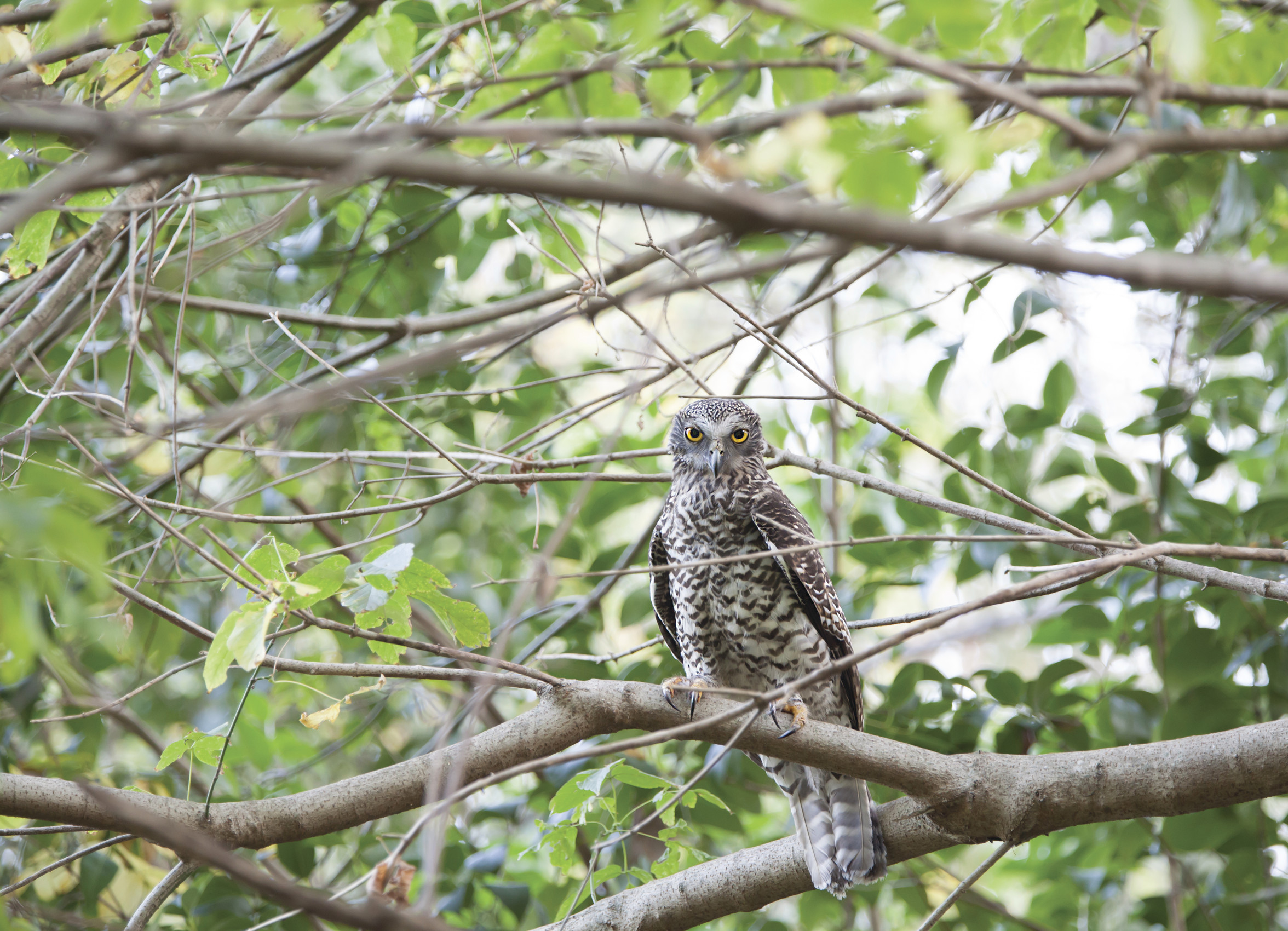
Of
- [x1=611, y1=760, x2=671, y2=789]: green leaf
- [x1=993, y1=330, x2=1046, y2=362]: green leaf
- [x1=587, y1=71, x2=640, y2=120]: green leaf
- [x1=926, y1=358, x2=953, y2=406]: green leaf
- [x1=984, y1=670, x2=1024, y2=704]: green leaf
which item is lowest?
[x1=611, y1=760, x2=671, y2=789]: green leaf

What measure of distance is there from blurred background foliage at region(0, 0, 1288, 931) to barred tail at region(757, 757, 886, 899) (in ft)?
0.84

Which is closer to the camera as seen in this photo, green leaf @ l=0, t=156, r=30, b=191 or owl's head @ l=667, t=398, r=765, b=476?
green leaf @ l=0, t=156, r=30, b=191

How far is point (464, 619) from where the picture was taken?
259 centimetres

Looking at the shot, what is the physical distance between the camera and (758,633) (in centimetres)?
402

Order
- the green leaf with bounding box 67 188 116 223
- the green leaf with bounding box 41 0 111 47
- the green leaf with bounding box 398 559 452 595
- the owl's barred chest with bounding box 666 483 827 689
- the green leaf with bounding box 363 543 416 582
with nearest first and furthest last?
the green leaf with bounding box 41 0 111 47
the green leaf with bounding box 363 543 416 582
the green leaf with bounding box 398 559 452 595
the green leaf with bounding box 67 188 116 223
the owl's barred chest with bounding box 666 483 827 689

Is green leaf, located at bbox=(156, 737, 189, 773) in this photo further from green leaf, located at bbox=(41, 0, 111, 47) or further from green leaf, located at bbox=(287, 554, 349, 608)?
green leaf, located at bbox=(41, 0, 111, 47)

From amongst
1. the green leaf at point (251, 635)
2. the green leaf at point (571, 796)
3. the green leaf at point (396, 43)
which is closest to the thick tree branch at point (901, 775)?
the green leaf at point (571, 796)

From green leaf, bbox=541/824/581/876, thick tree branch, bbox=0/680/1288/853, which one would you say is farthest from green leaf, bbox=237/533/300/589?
green leaf, bbox=541/824/581/876

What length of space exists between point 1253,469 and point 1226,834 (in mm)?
2346

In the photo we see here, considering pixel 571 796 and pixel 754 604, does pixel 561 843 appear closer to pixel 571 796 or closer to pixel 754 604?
pixel 571 796

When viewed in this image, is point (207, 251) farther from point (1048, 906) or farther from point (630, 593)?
point (1048, 906)

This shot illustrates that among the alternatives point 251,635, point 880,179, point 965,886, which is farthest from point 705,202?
point 965,886

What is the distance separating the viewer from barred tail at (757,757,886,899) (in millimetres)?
3480

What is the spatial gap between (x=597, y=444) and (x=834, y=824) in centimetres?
194
